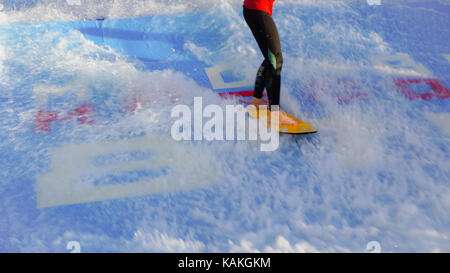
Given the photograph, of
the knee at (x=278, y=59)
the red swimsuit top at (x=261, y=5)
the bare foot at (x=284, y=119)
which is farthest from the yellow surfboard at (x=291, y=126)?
the red swimsuit top at (x=261, y=5)

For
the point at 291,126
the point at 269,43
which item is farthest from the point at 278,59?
the point at 291,126

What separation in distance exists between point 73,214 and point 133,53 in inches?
82.1

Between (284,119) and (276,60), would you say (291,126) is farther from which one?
(276,60)

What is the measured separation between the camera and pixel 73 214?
2.01 metres

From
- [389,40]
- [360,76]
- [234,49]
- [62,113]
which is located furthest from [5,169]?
[389,40]

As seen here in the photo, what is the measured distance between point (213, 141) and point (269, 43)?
0.77m

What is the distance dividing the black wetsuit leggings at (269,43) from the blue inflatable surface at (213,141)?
0.39m

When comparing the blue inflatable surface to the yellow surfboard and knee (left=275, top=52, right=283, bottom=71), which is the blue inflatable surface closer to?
the yellow surfboard

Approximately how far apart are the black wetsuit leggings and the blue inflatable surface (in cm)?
39

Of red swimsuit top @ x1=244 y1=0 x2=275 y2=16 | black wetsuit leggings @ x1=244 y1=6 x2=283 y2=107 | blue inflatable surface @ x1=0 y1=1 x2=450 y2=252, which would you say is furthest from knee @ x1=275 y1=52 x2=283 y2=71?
blue inflatable surface @ x1=0 y1=1 x2=450 y2=252

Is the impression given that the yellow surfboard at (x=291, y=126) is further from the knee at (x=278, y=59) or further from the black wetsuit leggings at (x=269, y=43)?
the knee at (x=278, y=59)

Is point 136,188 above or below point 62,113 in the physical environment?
below

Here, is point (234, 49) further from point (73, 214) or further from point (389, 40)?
point (73, 214)

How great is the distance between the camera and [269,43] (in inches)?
92.4
